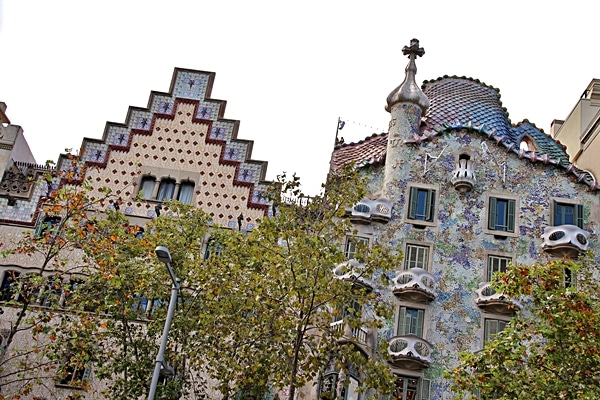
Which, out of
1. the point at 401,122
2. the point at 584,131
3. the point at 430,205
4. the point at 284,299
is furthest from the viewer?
the point at 584,131

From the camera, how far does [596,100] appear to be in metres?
30.9

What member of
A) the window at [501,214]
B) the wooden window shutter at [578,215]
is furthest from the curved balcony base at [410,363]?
the wooden window shutter at [578,215]

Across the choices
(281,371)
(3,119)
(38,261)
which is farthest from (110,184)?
(281,371)

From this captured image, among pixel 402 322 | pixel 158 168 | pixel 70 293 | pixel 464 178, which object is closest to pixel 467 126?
pixel 464 178

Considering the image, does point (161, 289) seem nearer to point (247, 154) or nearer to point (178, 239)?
point (178, 239)

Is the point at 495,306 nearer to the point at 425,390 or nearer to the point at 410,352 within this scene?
the point at 410,352

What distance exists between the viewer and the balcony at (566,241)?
24.4 m

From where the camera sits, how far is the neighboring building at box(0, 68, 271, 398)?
24.8 meters

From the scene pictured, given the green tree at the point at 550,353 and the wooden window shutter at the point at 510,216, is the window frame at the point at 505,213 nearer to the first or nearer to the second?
the wooden window shutter at the point at 510,216

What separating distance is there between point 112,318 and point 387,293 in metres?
8.14

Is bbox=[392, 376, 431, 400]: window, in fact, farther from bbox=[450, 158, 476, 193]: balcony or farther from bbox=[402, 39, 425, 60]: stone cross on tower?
bbox=[402, 39, 425, 60]: stone cross on tower

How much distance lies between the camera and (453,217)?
83.8ft

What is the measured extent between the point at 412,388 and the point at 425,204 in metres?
5.95

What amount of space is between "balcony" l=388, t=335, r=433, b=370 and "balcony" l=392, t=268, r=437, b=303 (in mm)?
1300
